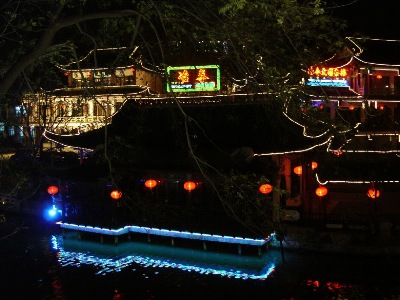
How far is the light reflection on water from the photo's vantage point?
12.5m

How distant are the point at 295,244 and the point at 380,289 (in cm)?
319

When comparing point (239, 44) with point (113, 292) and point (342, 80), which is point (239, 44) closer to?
point (113, 292)

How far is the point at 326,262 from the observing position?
12789 mm

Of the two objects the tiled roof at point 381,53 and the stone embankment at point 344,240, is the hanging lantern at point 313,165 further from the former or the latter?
the tiled roof at point 381,53

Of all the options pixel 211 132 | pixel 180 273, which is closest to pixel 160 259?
pixel 180 273

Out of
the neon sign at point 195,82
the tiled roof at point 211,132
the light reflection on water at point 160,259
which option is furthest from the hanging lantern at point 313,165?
the neon sign at point 195,82

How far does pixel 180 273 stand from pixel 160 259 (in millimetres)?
1363

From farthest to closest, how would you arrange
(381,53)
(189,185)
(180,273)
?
1. (381,53)
2. (189,185)
3. (180,273)

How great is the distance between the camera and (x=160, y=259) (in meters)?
13.6

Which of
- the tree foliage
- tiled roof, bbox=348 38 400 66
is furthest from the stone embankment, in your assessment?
tiled roof, bbox=348 38 400 66

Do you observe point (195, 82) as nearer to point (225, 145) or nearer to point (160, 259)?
point (225, 145)

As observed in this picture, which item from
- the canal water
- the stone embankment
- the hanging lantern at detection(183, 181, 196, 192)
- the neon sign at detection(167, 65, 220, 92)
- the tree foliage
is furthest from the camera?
the neon sign at detection(167, 65, 220, 92)

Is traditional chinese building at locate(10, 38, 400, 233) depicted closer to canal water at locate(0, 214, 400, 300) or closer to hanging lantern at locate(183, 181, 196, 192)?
hanging lantern at locate(183, 181, 196, 192)

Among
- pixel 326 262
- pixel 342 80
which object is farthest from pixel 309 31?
pixel 342 80
